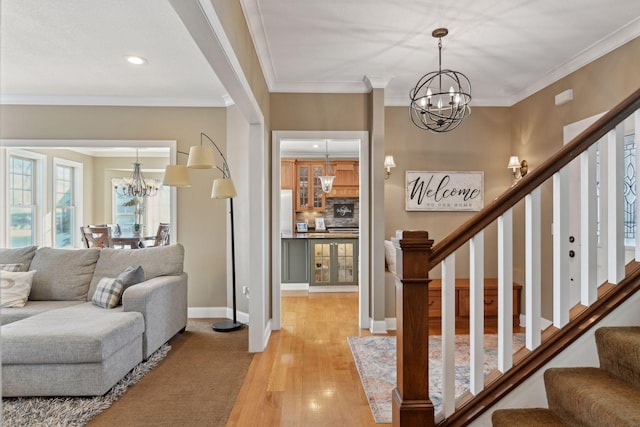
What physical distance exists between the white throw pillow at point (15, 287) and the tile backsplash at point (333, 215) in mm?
4604

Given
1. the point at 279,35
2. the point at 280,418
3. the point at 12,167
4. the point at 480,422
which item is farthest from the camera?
the point at 12,167

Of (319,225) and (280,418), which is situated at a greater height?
(319,225)

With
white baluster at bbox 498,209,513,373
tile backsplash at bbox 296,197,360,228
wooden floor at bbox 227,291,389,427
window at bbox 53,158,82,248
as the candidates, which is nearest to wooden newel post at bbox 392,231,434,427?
white baluster at bbox 498,209,513,373

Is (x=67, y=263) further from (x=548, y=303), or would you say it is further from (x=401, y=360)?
(x=548, y=303)

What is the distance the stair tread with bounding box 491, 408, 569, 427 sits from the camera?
1538 millimetres

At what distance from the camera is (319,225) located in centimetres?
725

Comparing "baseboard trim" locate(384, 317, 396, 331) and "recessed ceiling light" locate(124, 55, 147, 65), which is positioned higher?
"recessed ceiling light" locate(124, 55, 147, 65)

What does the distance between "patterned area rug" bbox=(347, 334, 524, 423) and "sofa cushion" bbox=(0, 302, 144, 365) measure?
6.02ft

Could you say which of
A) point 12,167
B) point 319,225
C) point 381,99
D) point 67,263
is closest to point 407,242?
point 381,99

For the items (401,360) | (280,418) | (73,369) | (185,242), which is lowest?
(280,418)

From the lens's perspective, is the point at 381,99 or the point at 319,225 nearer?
the point at 381,99

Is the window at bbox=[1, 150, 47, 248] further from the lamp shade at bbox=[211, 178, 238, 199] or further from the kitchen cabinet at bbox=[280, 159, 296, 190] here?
the kitchen cabinet at bbox=[280, 159, 296, 190]

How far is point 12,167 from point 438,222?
6201mm

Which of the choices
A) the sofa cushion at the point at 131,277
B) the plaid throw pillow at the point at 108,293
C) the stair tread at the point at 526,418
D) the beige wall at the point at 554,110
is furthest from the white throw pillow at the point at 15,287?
the beige wall at the point at 554,110
